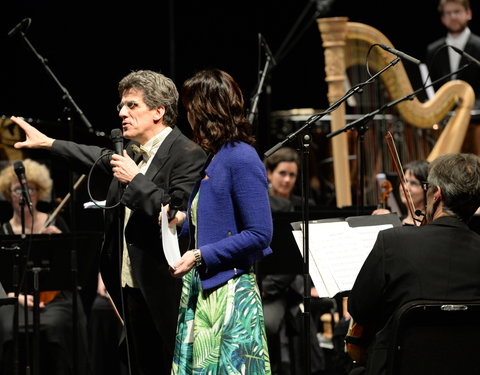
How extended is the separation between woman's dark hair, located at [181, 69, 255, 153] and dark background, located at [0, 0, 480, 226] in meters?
4.29

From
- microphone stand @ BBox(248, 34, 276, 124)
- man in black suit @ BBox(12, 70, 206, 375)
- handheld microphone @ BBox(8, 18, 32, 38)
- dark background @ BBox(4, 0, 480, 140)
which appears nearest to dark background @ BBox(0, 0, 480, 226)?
dark background @ BBox(4, 0, 480, 140)

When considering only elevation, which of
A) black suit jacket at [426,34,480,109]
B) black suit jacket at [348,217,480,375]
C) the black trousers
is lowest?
the black trousers

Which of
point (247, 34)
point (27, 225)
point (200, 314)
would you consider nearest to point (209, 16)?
point (247, 34)

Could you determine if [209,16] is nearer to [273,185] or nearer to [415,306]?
[273,185]

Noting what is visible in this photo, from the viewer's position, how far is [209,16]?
8164 mm

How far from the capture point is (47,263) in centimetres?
464

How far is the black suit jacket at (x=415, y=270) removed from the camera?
2.74 meters

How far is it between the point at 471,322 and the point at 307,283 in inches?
34.7

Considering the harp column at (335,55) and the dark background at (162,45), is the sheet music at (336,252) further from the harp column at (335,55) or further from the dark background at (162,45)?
the dark background at (162,45)

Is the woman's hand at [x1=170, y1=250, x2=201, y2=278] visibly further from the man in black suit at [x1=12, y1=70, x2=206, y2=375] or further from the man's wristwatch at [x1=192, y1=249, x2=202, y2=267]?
the man in black suit at [x1=12, y1=70, x2=206, y2=375]

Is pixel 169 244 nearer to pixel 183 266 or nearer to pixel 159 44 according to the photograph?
pixel 183 266

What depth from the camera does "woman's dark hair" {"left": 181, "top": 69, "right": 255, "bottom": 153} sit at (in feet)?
10.1

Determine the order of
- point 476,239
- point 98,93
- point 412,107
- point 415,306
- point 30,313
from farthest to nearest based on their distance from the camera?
1. point 98,93
2. point 412,107
3. point 30,313
4. point 476,239
5. point 415,306

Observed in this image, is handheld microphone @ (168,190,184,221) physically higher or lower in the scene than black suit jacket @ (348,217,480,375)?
higher
